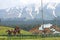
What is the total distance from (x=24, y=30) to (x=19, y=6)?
1.90 ft

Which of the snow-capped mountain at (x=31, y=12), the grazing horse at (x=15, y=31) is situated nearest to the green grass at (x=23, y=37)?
the grazing horse at (x=15, y=31)

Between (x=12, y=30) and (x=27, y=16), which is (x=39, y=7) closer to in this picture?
(x=27, y=16)

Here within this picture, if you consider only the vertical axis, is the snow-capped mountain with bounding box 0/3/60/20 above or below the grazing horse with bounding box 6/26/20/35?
above

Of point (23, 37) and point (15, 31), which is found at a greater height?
point (15, 31)

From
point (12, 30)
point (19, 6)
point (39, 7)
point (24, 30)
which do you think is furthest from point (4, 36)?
point (39, 7)

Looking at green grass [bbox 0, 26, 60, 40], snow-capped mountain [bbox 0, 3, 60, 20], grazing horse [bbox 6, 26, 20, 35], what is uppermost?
snow-capped mountain [bbox 0, 3, 60, 20]

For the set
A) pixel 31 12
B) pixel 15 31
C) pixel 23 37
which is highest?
pixel 31 12

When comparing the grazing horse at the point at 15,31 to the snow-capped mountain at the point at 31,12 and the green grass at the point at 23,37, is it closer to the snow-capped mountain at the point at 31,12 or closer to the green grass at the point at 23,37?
the green grass at the point at 23,37

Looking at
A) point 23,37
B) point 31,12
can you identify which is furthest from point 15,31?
point 31,12

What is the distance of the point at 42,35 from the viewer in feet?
12.7

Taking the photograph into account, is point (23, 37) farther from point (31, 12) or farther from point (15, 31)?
point (31, 12)

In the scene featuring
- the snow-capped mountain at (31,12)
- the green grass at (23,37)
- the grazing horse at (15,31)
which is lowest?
the green grass at (23,37)

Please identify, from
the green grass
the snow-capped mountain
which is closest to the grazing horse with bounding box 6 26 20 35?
the green grass

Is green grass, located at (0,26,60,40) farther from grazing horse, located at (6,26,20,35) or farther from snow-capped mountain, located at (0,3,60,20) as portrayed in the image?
snow-capped mountain, located at (0,3,60,20)
